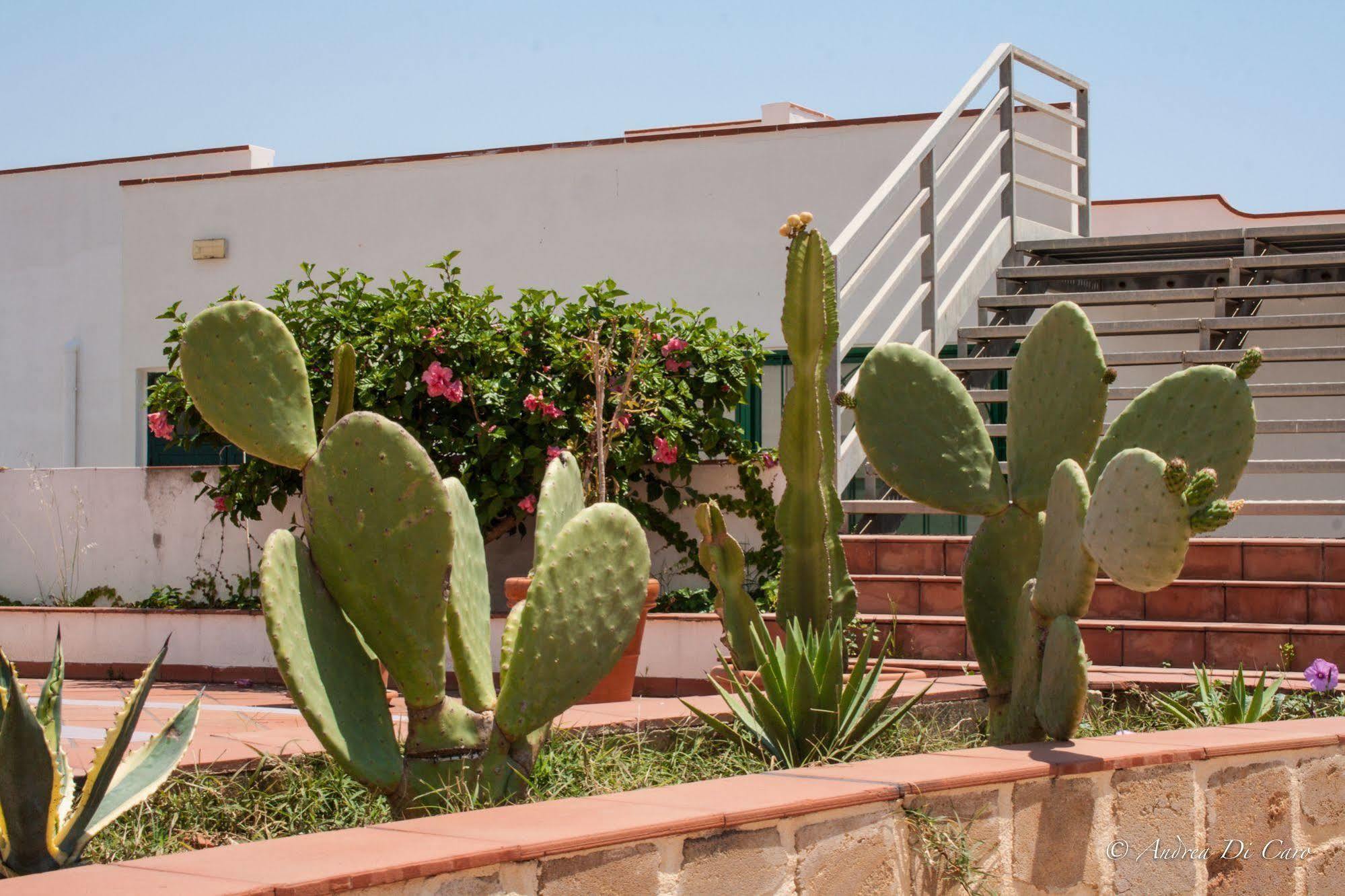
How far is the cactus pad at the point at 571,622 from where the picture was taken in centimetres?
358

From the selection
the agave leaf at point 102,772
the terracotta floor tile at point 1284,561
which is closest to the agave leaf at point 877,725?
the agave leaf at point 102,772

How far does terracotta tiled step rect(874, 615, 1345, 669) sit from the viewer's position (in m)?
6.43

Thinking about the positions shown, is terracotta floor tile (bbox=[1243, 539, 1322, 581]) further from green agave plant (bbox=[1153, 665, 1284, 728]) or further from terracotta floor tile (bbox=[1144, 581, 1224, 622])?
green agave plant (bbox=[1153, 665, 1284, 728])

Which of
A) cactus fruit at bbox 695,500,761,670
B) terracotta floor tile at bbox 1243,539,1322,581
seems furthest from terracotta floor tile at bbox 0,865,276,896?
terracotta floor tile at bbox 1243,539,1322,581

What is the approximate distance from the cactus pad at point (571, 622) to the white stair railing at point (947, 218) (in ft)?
8.27

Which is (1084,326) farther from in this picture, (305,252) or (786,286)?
(305,252)

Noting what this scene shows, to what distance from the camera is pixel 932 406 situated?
4988 mm

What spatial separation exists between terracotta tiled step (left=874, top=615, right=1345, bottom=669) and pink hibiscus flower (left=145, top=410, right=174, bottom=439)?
5162mm

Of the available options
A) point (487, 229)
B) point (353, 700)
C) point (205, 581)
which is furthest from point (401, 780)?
point (487, 229)

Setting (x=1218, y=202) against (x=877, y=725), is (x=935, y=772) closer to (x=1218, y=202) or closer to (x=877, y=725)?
(x=877, y=725)

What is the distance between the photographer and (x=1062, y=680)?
3918 millimetres

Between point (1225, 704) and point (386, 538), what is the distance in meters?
2.83

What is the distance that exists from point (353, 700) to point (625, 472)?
5.52 m

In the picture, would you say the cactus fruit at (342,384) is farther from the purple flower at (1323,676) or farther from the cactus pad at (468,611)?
the purple flower at (1323,676)
